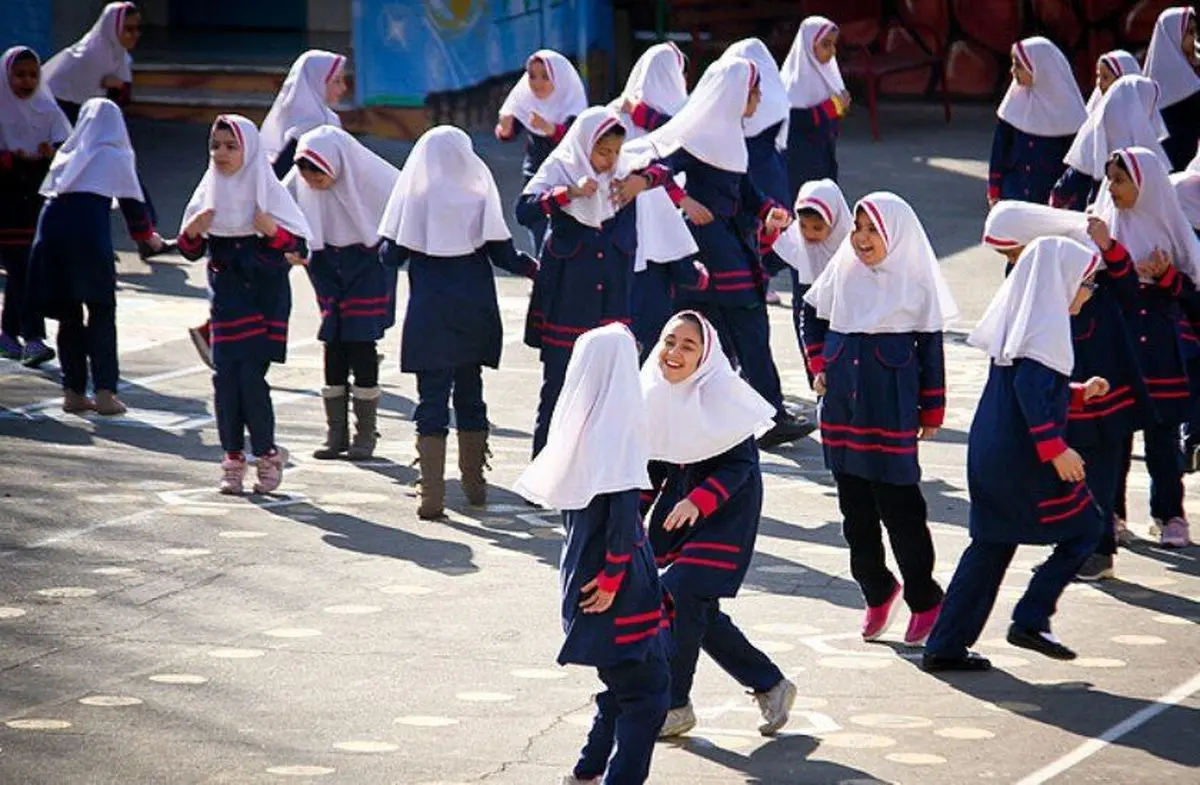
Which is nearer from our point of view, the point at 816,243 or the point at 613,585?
the point at 613,585

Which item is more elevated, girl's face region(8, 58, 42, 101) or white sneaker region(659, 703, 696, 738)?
girl's face region(8, 58, 42, 101)

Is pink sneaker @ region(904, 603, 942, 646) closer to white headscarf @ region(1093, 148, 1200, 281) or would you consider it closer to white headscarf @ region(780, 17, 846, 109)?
white headscarf @ region(1093, 148, 1200, 281)

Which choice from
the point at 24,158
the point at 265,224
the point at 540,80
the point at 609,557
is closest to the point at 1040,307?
the point at 609,557

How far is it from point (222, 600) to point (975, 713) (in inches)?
120

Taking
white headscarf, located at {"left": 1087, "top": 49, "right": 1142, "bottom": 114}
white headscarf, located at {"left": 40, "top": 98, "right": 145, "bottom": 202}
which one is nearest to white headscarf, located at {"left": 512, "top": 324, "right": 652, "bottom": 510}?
white headscarf, located at {"left": 40, "top": 98, "right": 145, "bottom": 202}

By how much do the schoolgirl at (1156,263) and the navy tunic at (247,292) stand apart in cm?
374

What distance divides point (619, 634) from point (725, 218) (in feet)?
17.9

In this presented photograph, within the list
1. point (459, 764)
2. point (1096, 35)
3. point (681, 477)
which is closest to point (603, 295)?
point (681, 477)

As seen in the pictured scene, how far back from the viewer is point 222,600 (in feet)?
31.6

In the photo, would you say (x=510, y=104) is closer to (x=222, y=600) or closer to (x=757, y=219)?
(x=757, y=219)

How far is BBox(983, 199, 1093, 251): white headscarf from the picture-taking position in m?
9.71

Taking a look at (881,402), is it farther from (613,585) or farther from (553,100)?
(553,100)

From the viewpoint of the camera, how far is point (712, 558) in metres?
7.89

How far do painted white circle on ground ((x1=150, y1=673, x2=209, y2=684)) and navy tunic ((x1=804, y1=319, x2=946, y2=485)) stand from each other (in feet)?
8.08
